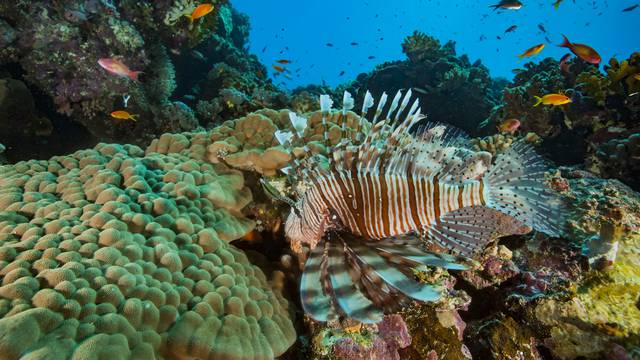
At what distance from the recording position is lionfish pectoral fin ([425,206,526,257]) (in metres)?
2.47

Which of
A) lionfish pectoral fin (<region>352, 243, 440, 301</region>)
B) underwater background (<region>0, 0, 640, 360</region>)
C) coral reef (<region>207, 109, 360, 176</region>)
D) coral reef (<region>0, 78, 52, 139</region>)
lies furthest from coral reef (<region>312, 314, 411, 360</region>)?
coral reef (<region>0, 78, 52, 139</region>)

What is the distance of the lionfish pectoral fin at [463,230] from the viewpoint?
2.47 metres

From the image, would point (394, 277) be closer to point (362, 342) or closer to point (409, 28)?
point (362, 342)

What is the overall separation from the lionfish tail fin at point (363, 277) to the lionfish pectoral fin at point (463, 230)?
241 millimetres

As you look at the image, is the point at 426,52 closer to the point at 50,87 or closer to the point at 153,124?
the point at 153,124

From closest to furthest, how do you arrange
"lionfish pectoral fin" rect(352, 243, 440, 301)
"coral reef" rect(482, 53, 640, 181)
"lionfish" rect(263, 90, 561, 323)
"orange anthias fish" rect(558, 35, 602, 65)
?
"lionfish pectoral fin" rect(352, 243, 440, 301) < "lionfish" rect(263, 90, 561, 323) < "orange anthias fish" rect(558, 35, 602, 65) < "coral reef" rect(482, 53, 640, 181)

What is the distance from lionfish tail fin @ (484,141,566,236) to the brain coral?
1.74 metres

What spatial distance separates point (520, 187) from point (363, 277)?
1.32 meters

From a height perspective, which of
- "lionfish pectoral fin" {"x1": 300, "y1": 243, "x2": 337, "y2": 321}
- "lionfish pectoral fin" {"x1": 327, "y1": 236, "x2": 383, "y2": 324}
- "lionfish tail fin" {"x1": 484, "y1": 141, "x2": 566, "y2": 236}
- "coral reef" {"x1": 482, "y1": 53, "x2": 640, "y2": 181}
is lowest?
"lionfish pectoral fin" {"x1": 300, "y1": 243, "x2": 337, "y2": 321}

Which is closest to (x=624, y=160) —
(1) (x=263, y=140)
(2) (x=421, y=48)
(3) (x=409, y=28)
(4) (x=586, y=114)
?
(4) (x=586, y=114)

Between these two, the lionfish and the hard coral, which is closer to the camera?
the lionfish

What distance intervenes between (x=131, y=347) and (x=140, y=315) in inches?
7.3

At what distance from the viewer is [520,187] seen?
2447mm

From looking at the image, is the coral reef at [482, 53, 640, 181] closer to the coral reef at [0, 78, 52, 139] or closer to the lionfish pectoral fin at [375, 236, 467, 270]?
the lionfish pectoral fin at [375, 236, 467, 270]
